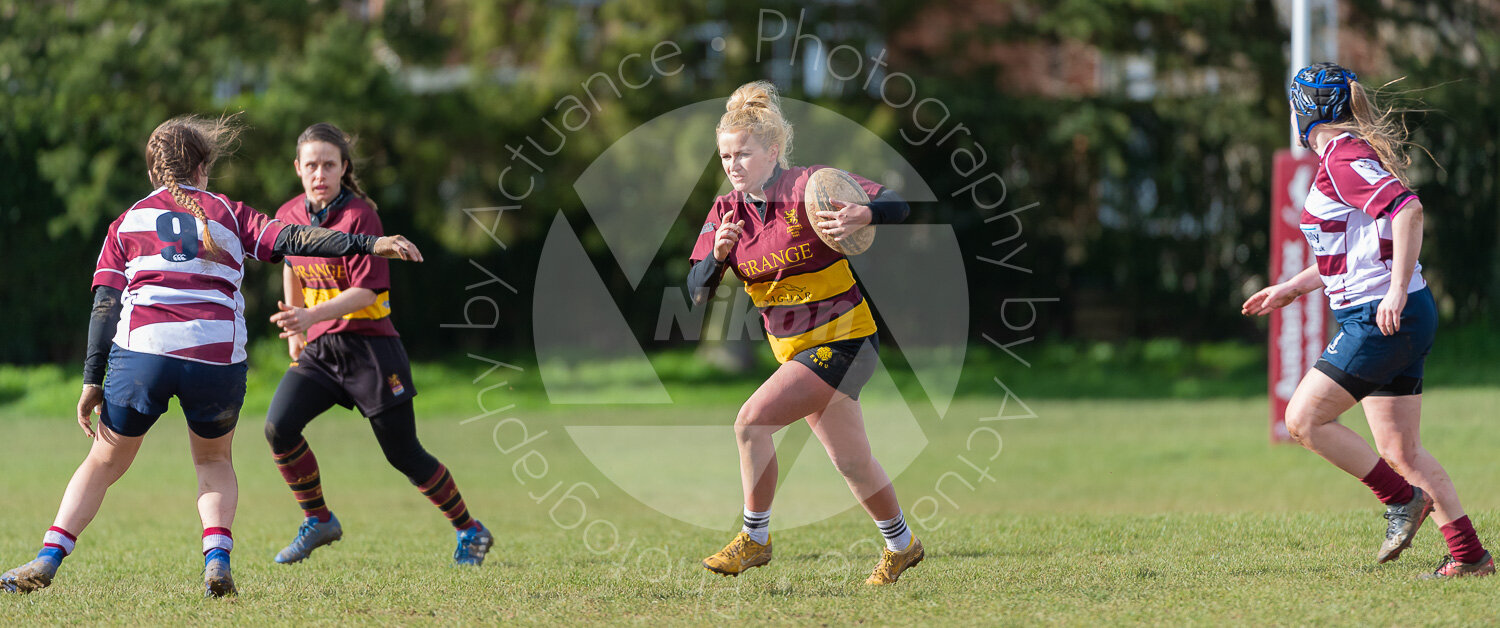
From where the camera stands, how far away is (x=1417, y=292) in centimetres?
479

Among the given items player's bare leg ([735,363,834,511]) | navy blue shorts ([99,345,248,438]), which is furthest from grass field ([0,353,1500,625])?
navy blue shorts ([99,345,248,438])

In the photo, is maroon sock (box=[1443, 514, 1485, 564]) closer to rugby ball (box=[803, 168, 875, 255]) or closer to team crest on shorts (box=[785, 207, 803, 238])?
rugby ball (box=[803, 168, 875, 255])

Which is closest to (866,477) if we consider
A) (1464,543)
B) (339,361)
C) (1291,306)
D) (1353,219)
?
(1353,219)

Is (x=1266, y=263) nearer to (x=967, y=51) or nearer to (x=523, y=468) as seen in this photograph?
(x=967, y=51)

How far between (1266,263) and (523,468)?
1302 cm

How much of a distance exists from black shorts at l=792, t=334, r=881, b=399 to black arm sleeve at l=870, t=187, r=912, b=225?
0.50 meters

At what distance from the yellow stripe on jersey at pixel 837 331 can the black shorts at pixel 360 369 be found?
203cm

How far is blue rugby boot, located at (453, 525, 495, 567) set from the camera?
245 inches

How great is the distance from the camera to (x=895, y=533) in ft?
17.4

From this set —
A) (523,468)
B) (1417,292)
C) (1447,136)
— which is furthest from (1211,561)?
(1447,136)

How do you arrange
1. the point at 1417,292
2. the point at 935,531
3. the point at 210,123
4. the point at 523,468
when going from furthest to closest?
the point at 523,468 < the point at 935,531 < the point at 210,123 < the point at 1417,292

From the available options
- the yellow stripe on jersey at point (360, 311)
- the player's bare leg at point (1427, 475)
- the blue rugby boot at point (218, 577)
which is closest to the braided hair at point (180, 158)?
the yellow stripe on jersey at point (360, 311)

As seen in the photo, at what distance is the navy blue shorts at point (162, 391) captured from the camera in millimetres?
4820

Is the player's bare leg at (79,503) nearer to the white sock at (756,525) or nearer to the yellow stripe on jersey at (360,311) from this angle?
the yellow stripe on jersey at (360,311)
